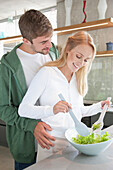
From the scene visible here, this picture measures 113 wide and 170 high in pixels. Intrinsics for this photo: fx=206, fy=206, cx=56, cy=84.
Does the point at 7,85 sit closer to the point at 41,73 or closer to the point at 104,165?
the point at 41,73

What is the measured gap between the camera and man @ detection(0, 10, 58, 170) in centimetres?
132

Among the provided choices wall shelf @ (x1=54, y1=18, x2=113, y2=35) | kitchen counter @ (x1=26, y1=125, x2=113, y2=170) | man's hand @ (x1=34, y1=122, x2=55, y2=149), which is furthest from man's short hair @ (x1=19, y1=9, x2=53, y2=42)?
wall shelf @ (x1=54, y1=18, x2=113, y2=35)

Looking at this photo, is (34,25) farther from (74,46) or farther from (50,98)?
(50,98)

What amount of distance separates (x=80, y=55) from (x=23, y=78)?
1.34 feet

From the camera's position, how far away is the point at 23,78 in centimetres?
138

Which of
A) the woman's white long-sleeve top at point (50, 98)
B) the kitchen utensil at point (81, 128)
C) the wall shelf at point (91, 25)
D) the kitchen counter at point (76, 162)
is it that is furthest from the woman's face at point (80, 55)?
the wall shelf at point (91, 25)

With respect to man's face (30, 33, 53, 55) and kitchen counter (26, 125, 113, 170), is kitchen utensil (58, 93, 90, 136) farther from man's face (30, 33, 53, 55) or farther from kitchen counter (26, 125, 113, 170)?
man's face (30, 33, 53, 55)

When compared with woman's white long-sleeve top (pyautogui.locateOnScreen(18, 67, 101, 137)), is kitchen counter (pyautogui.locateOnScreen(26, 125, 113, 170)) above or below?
below

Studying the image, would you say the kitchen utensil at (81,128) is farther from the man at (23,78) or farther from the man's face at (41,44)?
the man's face at (41,44)

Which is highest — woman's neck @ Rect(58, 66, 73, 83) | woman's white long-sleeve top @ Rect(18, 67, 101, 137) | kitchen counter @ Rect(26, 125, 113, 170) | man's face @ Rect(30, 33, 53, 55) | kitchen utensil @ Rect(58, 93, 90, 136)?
man's face @ Rect(30, 33, 53, 55)

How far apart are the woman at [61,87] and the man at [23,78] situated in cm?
9

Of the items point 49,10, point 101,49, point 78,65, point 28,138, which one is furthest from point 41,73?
point 49,10

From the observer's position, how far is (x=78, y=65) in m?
1.32

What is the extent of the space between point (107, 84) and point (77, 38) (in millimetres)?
2013
